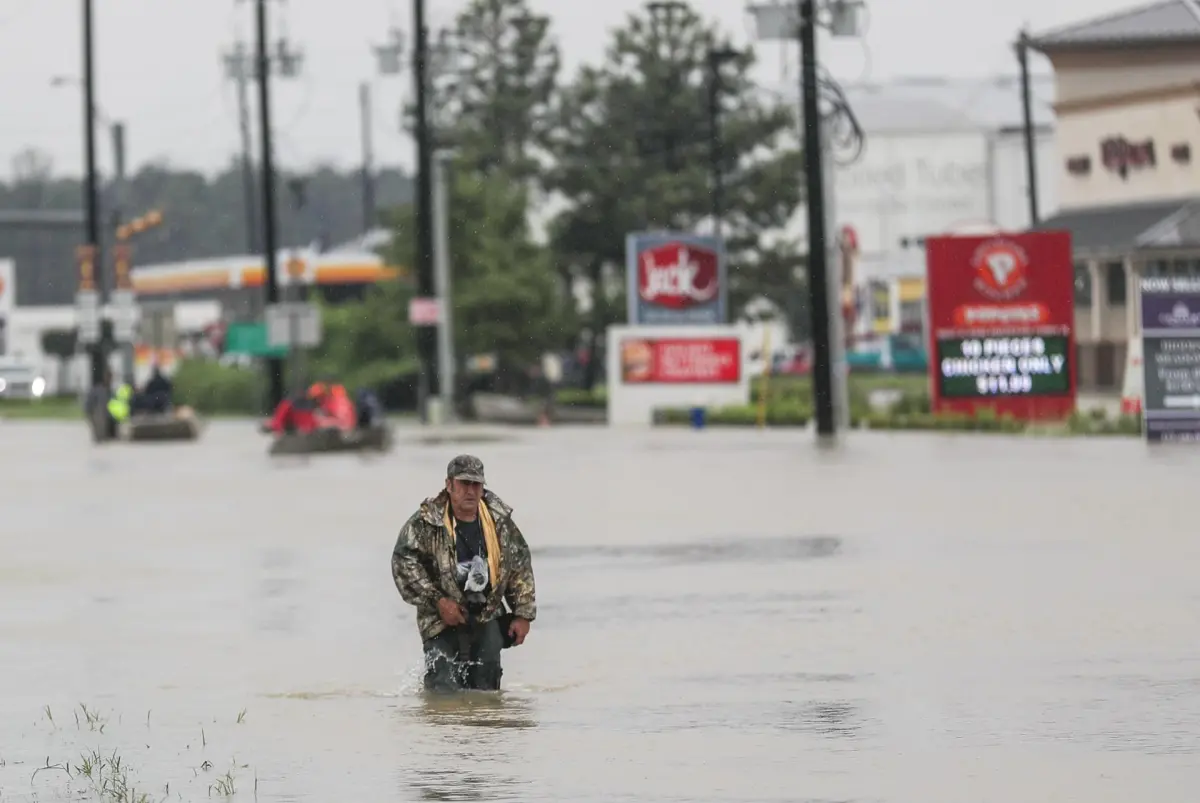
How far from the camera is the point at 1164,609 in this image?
1920 cm

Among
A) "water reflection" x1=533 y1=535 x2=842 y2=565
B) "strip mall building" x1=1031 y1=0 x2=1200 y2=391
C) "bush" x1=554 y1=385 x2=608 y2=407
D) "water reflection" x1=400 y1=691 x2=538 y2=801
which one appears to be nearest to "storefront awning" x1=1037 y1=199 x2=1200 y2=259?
"strip mall building" x1=1031 y1=0 x2=1200 y2=391

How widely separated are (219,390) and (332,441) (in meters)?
39.9

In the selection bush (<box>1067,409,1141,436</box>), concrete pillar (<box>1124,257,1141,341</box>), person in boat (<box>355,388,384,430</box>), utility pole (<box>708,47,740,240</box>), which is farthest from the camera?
utility pole (<box>708,47,740,240</box>)

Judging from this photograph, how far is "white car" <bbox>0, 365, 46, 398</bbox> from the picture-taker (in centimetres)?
12138

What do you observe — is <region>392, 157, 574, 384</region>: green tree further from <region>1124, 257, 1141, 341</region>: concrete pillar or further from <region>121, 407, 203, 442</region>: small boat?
<region>121, 407, 203, 442</region>: small boat

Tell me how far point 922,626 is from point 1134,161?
59226 mm

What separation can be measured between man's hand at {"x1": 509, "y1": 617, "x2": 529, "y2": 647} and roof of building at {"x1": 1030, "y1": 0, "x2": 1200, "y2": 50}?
63193mm

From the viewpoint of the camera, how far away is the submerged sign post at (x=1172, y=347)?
136 feet

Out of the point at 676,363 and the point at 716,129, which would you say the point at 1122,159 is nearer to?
the point at 716,129

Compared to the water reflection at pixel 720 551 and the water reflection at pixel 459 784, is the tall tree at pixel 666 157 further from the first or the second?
the water reflection at pixel 459 784

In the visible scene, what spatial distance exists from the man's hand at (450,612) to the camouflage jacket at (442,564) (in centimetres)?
6

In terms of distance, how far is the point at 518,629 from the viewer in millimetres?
14281

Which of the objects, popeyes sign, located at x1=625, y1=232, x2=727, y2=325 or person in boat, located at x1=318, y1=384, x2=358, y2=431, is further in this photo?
popeyes sign, located at x1=625, y1=232, x2=727, y2=325

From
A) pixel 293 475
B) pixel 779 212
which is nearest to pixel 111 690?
pixel 293 475
